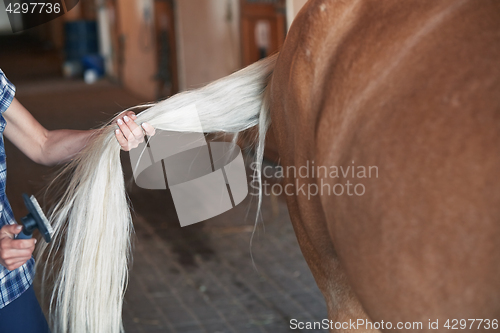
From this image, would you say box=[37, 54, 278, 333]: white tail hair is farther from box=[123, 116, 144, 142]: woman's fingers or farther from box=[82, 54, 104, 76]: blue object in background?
box=[82, 54, 104, 76]: blue object in background

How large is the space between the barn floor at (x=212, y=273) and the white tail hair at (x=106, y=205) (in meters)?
0.25

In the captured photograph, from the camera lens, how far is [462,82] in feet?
2.05

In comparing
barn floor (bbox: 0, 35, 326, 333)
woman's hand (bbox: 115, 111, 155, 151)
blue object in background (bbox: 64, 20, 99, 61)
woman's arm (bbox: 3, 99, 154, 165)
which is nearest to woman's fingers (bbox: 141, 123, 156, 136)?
woman's hand (bbox: 115, 111, 155, 151)

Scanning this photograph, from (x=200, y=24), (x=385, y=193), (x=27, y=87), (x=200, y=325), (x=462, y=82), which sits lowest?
(x=27, y=87)

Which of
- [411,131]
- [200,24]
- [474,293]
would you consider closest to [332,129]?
[411,131]

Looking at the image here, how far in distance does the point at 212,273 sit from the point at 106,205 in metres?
1.44

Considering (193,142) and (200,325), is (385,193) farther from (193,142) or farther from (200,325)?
(200,325)

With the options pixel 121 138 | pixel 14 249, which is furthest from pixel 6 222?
pixel 121 138

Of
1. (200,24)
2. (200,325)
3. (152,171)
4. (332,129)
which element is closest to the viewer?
(332,129)

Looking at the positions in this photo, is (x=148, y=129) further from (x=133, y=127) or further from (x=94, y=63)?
(x=94, y=63)

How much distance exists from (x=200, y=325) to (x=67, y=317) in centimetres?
94

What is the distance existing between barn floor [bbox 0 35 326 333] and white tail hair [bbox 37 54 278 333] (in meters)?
0.25

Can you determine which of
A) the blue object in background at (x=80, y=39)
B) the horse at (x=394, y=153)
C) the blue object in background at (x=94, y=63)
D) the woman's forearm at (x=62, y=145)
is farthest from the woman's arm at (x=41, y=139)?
the blue object in background at (x=80, y=39)

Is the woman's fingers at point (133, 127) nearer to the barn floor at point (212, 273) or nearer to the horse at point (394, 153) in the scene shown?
the horse at point (394, 153)
